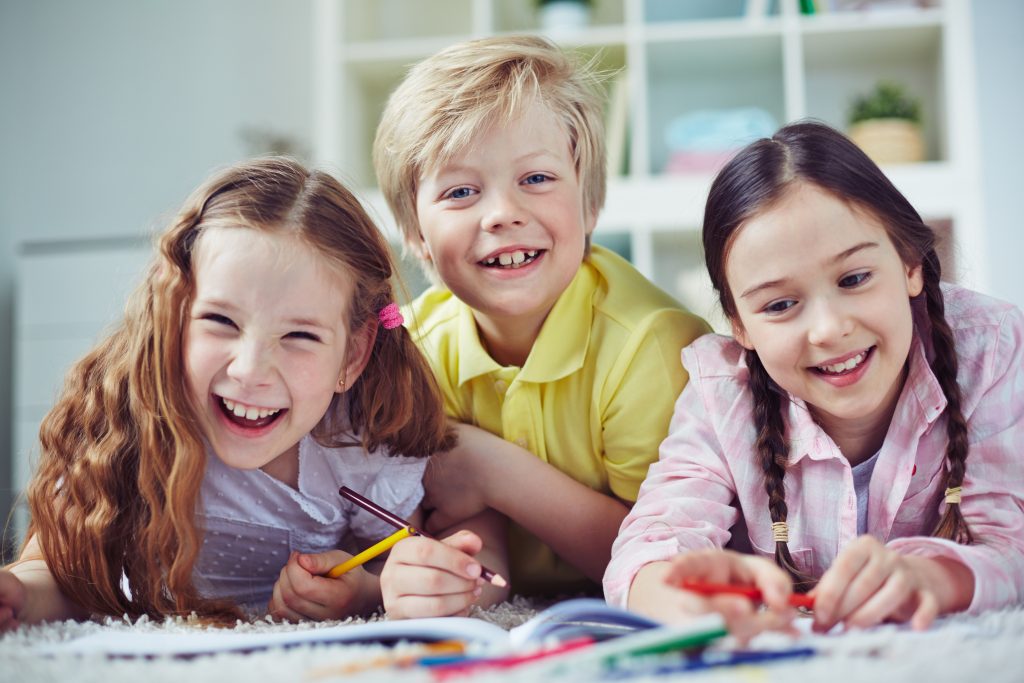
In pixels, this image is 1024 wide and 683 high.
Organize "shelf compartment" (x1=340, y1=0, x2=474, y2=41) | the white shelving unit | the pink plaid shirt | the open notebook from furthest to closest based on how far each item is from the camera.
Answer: "shelf compartment" (x1=340, y1=0, x2=474, y2=41), the white shelving unit, the pink plaid shirt, the open notebook

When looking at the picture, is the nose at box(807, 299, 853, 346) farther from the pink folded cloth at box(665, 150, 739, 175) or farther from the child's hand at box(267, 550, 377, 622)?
the pink folded cloth at box(665, 150, 739, 175)

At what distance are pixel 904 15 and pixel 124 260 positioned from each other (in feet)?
7.45

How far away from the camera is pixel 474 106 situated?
45.3 inches

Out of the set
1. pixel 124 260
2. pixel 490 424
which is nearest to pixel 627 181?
pixel 124 260

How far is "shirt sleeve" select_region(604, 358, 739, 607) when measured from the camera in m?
0.88

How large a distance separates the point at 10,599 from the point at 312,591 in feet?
0.87

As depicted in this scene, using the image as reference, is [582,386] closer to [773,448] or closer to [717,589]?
[773,448]

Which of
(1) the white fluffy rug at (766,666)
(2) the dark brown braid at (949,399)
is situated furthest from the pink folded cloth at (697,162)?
(1) the white fluffy rug at (766,666)

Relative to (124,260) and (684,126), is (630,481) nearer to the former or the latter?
(684,126)

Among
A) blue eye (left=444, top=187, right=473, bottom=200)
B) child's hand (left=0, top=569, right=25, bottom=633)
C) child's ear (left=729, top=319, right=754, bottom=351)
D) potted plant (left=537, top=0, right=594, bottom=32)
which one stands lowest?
child's hand (left=0, top=569, right=25, bottom=633)

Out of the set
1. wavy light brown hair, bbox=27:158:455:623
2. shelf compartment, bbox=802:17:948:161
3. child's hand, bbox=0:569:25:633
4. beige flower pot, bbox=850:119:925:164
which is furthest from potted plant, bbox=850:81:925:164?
child's hand, bbox=0:569:25:633

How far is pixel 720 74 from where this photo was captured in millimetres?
3002

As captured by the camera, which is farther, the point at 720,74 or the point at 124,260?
the point at 720,74

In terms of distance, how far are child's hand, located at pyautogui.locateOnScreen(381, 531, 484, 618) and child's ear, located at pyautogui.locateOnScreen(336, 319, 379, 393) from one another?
0.23 metres
